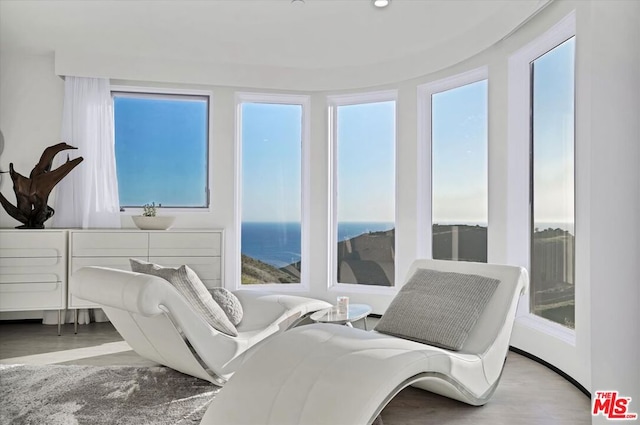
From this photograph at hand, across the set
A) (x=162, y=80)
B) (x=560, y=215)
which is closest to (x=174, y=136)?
(x=162, y=80)

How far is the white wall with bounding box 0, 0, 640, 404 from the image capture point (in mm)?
1466

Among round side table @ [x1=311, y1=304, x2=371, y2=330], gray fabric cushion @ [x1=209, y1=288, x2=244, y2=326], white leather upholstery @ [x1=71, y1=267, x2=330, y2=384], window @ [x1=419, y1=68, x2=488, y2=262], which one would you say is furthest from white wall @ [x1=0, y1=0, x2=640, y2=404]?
gray fabric cushion @ [x1=209, y1=288, x2=244, y2=326]

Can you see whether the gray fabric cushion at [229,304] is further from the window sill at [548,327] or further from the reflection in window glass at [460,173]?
the reflection in window glass at [460,173]

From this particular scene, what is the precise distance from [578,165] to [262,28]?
2.85 m

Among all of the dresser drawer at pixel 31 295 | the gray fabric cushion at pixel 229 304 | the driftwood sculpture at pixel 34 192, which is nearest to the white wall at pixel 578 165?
the driftwood sculpture at pixel 34 192

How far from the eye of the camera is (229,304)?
320 centimetres

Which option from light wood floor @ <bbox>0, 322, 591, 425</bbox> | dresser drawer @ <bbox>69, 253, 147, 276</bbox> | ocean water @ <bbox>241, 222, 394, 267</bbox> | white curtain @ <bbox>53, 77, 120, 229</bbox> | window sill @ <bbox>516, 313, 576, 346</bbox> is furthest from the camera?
ocean water @ <bbox>241, 222, 394, 267</bbox>

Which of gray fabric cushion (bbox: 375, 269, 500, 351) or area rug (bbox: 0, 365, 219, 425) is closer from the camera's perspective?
area rug (bbox: 0, 365, 219, 425)

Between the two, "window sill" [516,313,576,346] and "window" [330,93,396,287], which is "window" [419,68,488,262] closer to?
"window" [330,93,396,287]

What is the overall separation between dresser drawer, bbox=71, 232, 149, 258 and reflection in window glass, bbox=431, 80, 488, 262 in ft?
9.11

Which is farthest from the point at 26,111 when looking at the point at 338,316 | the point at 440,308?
the point at 440,308

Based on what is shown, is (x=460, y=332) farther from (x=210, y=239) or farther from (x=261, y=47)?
(x=261, y=47)

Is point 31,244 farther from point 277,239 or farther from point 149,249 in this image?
point 277,239
